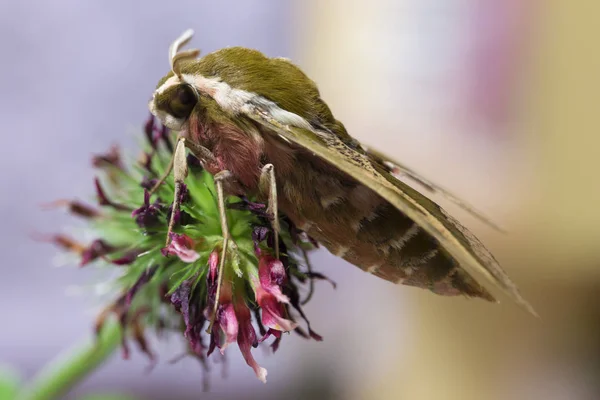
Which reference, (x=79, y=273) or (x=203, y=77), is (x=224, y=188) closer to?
→ (x=203, y=77)

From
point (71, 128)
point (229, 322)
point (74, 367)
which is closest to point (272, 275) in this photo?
point (229, 322)

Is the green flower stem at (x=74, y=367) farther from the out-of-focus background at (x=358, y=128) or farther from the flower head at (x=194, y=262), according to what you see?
the out-of-focus background at (x=358, y=128)

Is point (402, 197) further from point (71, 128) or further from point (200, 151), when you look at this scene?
point (71, 128)

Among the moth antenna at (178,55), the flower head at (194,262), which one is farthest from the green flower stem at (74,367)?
the moth antenna at (178,55)

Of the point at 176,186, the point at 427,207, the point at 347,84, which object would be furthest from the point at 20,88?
the point at 427,207

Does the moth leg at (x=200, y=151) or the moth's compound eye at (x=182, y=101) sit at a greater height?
the moth's compound eye at (x=182, y=101)

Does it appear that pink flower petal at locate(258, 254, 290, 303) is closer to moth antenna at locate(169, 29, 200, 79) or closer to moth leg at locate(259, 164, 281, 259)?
moth leg at locate(259, 164, 281, 259)

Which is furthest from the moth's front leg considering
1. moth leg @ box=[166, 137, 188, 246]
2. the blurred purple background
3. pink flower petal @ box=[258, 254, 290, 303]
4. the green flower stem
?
the blurred purple background
